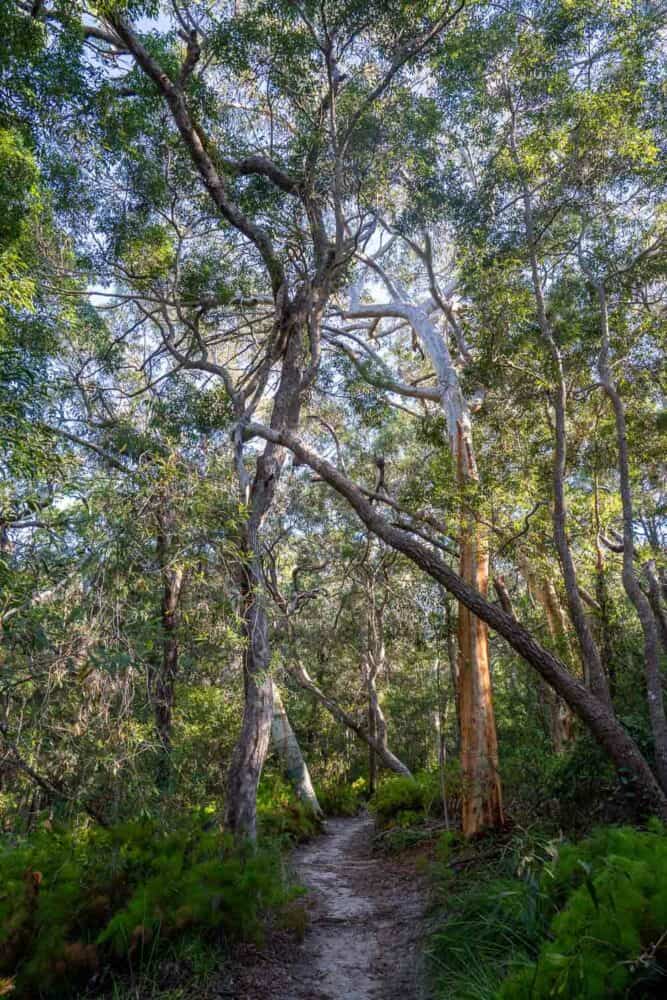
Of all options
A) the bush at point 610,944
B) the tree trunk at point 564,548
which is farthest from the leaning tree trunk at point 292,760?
the bush at point 610,944

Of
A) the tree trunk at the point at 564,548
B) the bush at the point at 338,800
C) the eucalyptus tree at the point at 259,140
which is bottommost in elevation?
the bush at the point at 338,800

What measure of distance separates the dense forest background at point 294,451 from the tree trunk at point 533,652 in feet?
0.11

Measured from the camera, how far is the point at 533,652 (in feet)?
18.8

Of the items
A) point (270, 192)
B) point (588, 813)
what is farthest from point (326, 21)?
point (588, 813)

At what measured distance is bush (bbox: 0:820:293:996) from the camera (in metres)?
3.47

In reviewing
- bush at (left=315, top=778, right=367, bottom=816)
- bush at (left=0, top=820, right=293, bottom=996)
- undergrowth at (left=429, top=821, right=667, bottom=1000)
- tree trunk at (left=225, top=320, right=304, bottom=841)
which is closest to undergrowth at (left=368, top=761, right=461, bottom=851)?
bush at (left=315, top=778, right=367, bottom=816)

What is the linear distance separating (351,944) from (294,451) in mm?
4636

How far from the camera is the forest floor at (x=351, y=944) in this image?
409 centimetres

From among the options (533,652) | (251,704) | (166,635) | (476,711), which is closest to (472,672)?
(476,711)

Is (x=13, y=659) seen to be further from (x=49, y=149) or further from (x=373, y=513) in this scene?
(x=49, y=149)

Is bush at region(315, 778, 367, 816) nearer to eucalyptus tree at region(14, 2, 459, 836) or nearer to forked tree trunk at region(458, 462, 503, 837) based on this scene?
forked tree trunk at region(458, 462, 503, 837)

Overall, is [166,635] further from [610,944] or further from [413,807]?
[413,807]

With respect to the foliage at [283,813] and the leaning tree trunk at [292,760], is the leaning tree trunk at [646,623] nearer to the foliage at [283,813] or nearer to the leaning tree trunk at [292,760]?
the foliage at [283,813]

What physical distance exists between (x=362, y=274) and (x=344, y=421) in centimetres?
331
